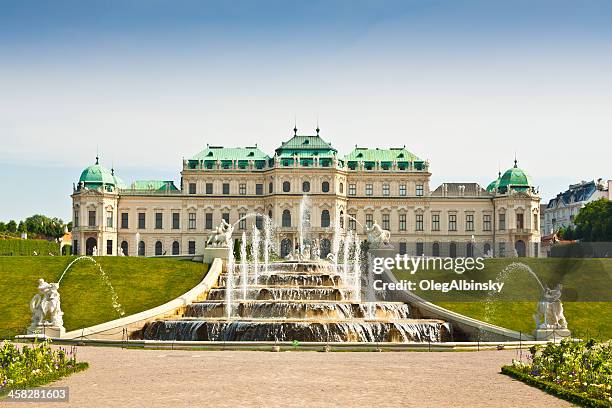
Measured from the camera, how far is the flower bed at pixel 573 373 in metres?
17.9

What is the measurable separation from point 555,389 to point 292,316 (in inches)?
842

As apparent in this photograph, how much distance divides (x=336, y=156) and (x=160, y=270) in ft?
154

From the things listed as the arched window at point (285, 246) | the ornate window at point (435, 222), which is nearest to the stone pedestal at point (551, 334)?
the arched window at point (285, 246)

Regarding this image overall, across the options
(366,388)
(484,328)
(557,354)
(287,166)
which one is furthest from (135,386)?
(287,166)

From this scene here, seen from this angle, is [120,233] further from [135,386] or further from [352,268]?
[135,386]

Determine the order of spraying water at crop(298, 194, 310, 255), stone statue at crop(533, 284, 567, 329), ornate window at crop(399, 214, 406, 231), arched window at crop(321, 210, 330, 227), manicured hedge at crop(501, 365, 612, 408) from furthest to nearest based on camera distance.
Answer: ornate window at crop(399, 214, 406, 231), arched window at crop(321, 210, 330, 227), spraying water at crop(298, 194, 310, 255), stone statue at crop(533, 284, 567, 329), manicured hedge at crop(501, 365, 612, 408)

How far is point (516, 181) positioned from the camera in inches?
3831

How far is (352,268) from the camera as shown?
61031 mm

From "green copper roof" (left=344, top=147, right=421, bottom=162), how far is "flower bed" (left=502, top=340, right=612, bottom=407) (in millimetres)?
76276

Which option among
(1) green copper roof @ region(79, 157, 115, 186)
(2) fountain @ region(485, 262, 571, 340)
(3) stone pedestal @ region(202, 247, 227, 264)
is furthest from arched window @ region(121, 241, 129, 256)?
(2) fountain @ region(485, 262, 571, 340)

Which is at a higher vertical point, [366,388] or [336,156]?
[336,156]

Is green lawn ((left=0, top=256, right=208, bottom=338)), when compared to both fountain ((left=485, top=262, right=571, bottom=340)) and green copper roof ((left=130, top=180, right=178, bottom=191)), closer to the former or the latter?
fountain ((left=485, top=262, right=571, bottom=340))

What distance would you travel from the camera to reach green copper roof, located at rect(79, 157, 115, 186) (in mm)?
96062

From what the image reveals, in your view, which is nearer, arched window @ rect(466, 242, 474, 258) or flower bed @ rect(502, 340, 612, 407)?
flower bed @ rect(502, 340, 612, 407)
